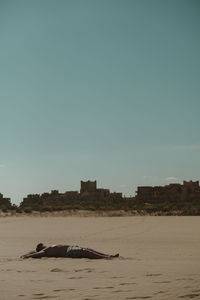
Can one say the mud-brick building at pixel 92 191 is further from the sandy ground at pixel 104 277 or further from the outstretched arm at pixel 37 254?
the sandy ground at pixel 104 277

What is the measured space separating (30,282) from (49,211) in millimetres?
36555

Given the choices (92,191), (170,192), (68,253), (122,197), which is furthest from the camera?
(92,191)

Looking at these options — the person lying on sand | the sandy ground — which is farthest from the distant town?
the sandy ground

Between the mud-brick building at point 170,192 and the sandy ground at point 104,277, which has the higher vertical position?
the mud-brick building at point 170,192

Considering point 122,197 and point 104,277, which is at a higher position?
point 122,197

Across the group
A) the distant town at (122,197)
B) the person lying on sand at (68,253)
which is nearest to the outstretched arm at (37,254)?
the person lying on sand at (68,253)

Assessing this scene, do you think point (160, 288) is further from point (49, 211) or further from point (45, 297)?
point (49, 211)

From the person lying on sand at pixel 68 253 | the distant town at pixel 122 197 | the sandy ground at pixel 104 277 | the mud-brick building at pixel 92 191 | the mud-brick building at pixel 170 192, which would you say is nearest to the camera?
the sandy ground at pixel 104 277

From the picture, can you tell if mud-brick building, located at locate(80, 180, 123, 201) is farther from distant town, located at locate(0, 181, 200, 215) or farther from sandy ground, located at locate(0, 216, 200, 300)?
sandy ground, located at locate(0, 216, 200, 300)

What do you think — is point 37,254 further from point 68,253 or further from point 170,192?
point 170,192

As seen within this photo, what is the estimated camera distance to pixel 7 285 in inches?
276

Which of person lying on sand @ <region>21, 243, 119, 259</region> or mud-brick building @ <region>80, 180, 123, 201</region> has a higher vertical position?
mud-brick building @ <region>80, 180, 123, 201</region>

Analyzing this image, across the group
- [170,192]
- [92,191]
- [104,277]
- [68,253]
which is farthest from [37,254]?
[92,191]

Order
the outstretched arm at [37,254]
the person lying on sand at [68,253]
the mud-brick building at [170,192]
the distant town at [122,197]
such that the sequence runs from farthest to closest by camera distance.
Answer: the mud-brick building at [170,192]
the distant town at [122,197]
the outstretched arm at [37,254]
the person lying on sand at [68,253]
